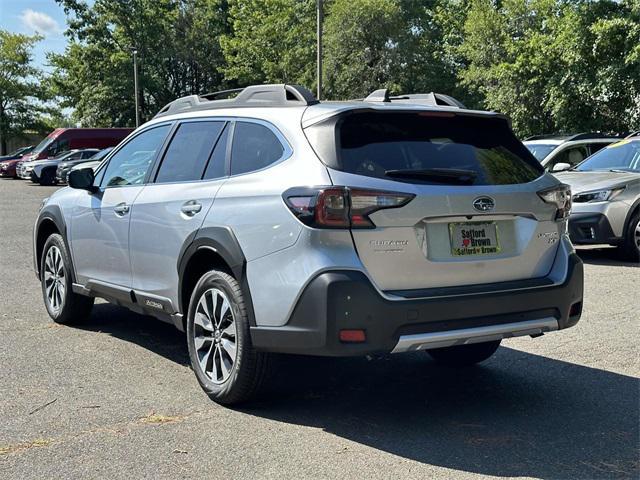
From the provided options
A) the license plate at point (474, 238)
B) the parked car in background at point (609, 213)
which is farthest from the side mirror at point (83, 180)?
the parked car in background at point (609, 213)

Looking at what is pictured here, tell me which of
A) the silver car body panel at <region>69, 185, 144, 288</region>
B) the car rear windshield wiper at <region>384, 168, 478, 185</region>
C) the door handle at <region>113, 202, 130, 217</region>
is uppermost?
the car rear windshield wiper at <region>384, 168, 478, 185</region>

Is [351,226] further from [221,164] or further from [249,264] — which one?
[221,164]

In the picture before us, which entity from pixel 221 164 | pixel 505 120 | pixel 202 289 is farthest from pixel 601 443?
pixel 221 164

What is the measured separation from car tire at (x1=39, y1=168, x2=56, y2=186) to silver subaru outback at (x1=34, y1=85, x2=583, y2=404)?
2861 centimetres

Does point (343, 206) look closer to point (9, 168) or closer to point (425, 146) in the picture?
point (425, 146)

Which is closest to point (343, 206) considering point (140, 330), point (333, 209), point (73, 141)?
point (333, 209)

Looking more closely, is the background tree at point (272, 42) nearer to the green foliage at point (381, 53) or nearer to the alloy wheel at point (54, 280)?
the green foliage at point (381, 53)

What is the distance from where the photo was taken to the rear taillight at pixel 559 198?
4.51 m

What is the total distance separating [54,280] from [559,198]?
4.41 metres

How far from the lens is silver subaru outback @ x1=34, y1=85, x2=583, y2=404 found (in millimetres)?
3895

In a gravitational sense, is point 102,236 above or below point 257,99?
below

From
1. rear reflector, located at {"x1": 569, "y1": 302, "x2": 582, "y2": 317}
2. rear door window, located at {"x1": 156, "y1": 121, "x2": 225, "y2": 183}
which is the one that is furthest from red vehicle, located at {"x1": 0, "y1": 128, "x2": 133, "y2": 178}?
rear reflector, located at {"x1": 569, "y1": 302, "x2": 582, "y2": 317}

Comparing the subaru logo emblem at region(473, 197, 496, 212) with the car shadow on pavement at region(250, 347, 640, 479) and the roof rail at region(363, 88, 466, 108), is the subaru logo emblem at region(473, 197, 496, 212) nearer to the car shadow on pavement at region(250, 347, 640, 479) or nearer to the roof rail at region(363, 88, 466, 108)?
the roof rail at region(363, 88, 466, 108)

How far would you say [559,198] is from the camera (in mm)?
4578
